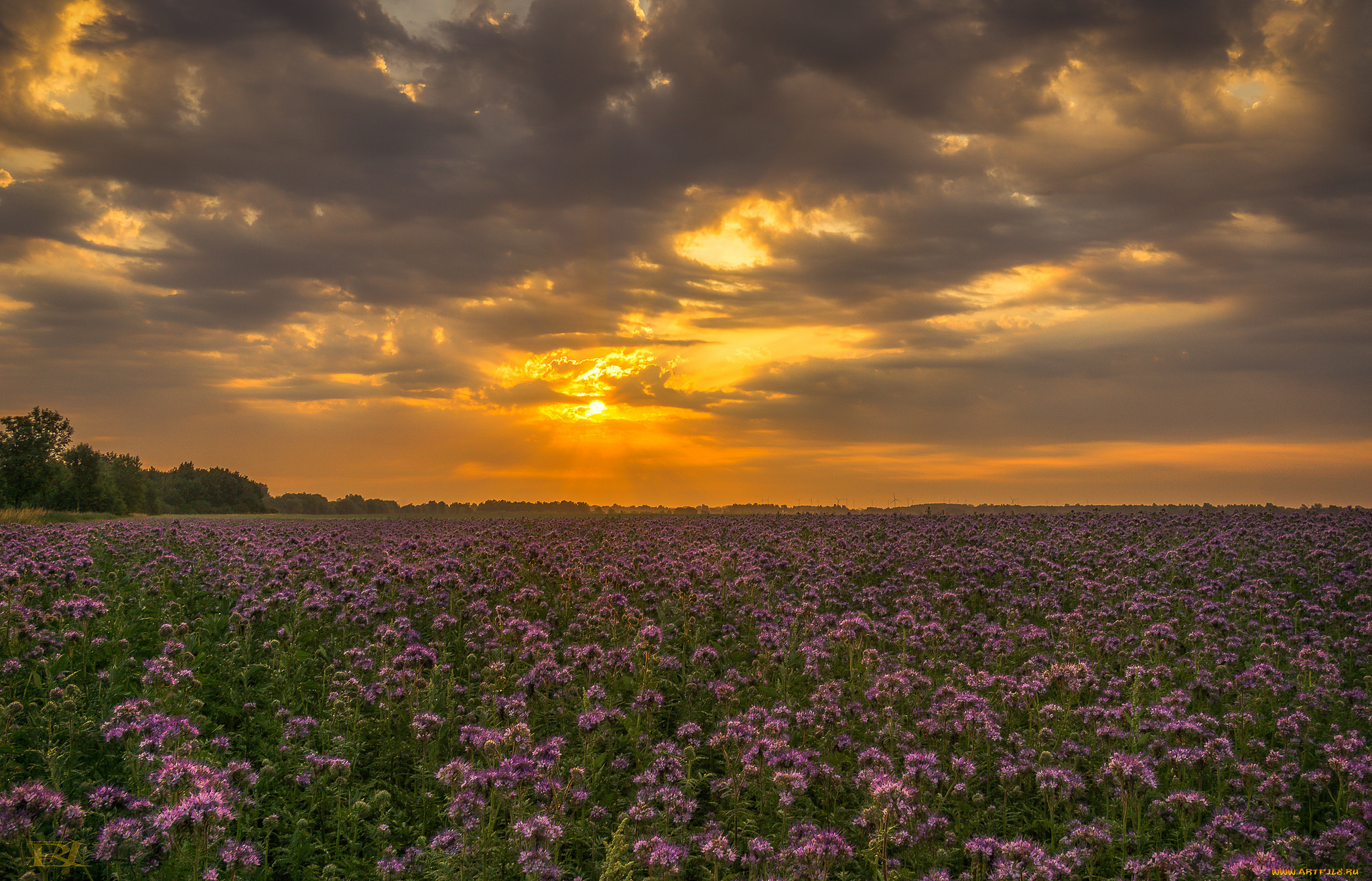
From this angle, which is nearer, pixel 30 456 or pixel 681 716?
pixel 681 716

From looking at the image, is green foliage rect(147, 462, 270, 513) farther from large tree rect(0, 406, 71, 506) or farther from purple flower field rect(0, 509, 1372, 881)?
purple flower field rect(0, 509, 1372, 881)

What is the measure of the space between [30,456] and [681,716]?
100137mm

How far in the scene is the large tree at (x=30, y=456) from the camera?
75.8 m

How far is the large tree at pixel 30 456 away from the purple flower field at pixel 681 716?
264 ft

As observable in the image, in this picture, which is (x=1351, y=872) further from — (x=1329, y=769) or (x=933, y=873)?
(x=933, y=873)

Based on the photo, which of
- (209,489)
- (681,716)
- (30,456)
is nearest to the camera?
(681,716)

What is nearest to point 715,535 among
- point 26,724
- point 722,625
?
point 722,625

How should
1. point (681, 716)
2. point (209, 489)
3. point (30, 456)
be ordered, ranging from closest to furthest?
point (681, 716), point (30, 456), point (209, 489)

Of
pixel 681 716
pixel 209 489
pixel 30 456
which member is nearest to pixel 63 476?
pixel 30 456

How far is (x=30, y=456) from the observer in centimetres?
7688

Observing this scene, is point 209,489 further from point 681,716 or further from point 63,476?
point 681,716

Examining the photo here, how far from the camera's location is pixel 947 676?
11492 mm

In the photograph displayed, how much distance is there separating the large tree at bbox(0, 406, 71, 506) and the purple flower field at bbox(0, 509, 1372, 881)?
264ft

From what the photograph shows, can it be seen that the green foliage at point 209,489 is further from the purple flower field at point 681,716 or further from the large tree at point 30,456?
the purple flower field at point 681,716
